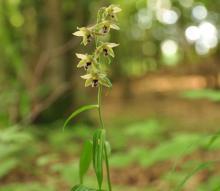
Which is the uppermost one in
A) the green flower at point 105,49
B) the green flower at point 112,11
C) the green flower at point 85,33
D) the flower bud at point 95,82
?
the green flower at point 112,11

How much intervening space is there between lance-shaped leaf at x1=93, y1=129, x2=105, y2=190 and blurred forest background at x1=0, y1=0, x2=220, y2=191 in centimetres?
49

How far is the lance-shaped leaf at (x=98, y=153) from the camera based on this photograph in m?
1.85

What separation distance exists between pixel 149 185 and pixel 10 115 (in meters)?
2.13

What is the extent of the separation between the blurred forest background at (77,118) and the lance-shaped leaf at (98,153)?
487mm

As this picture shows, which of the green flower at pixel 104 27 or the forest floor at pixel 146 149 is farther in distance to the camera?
the forest floor at pixel 146 149

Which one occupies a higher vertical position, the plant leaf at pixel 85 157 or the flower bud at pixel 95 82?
the flower bud at pixel 95 82

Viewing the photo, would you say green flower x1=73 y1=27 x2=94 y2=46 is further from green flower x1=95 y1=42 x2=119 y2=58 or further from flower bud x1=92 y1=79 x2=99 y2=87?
flower bud x1=92 y1=79 x2=99 y2=87

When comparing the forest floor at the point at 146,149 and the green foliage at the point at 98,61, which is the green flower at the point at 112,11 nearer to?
the green foliage at the point at 98,61

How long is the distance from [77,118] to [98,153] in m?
6.48

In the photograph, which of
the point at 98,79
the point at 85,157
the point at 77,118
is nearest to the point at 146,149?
the point at 85,157

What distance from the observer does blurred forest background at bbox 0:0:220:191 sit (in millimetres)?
3988

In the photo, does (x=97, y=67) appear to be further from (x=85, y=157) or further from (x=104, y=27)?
(x=85, y=157)

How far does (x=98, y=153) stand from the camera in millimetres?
1857

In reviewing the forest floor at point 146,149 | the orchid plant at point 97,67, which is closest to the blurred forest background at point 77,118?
the forest floor at point 146,149
